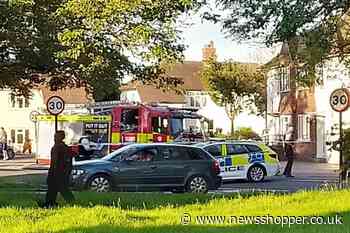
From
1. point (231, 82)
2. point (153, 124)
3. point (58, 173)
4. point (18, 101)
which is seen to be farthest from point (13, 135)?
point (58, 173)

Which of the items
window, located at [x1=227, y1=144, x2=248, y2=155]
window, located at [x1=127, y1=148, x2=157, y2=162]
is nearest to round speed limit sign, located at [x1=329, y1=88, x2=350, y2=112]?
window, located at [x1=227, y1=144, x2=248, y2=155]

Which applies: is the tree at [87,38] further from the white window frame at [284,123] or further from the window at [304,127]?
the white window frame at [284,123]

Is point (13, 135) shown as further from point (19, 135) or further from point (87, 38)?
point (87, 38)

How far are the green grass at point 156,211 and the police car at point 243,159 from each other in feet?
30.0

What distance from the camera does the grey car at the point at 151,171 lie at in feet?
69.5

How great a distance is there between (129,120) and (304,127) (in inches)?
717

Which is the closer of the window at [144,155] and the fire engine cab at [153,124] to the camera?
the window at [144,155]

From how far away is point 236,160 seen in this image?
27.2 metres

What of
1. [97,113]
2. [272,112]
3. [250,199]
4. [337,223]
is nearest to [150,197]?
[250,199]

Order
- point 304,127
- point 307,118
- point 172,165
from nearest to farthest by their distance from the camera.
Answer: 1. point 172,165
2. point 307,118
3. point 304,127

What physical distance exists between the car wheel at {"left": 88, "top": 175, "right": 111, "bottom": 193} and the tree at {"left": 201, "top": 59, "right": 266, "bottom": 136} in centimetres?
3626

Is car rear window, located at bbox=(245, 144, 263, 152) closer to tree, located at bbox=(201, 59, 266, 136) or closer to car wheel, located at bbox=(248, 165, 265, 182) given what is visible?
car wheel, located at bbox=(248, 165, 265, 182)

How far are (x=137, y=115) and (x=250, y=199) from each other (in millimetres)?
18765

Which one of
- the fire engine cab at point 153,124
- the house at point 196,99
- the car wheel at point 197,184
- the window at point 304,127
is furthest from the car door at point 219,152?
the house at point 196,99
